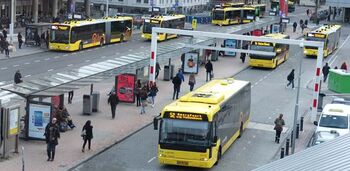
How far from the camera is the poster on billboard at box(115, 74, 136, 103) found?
3622cm

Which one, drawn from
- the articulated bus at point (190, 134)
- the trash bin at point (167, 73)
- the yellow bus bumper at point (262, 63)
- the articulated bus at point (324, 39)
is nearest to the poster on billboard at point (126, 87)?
the trash bin at point (167, 73)

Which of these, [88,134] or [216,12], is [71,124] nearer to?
[88,134]

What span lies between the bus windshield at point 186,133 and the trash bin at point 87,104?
30.4ft

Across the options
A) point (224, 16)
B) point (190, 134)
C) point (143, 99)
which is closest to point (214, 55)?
point (143, 99)

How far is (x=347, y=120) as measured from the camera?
30.4 m

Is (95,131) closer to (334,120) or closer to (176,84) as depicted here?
(176,84)

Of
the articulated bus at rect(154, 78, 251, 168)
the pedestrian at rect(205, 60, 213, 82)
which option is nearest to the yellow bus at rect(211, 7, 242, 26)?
the pedestrian at rect(205, 60, 213, 82)

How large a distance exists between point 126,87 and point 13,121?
12091mm

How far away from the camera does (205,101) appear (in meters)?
25.7

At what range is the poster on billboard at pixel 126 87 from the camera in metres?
36.2

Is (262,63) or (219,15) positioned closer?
(262,63)

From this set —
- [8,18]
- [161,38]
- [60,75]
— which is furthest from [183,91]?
[8,18]

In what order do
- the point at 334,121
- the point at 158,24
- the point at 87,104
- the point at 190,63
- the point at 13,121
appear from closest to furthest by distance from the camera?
1. the point at 13,121
2. the point at 334,121
3. the point at 87,104
4. the point at 190,63
5. the point at 158,24

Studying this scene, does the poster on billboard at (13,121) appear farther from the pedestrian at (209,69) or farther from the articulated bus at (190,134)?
the pedestrian at (209,69)
